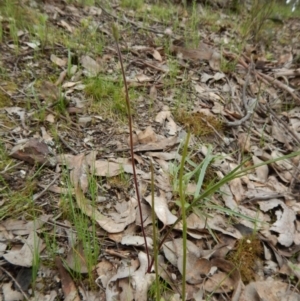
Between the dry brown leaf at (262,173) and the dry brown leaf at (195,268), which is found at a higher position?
the dry brown leaf at (262,173)

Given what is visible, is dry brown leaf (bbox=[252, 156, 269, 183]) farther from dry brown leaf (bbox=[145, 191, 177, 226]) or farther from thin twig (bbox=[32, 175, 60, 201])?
thin twig (bbox=[32, 175, 60, 201])

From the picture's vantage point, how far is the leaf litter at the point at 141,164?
1155 millimetres

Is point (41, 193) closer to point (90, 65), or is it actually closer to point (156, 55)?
point (90, 65)

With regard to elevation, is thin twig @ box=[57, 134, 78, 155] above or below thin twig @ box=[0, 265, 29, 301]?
above

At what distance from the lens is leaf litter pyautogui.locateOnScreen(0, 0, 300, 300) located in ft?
3.79

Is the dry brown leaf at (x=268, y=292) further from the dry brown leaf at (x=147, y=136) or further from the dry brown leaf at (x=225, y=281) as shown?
the dry brown leaf at (x=147, y=136)

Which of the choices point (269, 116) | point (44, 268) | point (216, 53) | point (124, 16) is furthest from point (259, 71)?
point (44, 268)

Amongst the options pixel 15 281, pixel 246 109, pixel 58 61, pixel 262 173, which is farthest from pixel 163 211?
pixel 58 61

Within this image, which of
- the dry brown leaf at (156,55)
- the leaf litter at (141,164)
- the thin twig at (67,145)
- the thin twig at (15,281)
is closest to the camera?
the thin twig at (15,281)

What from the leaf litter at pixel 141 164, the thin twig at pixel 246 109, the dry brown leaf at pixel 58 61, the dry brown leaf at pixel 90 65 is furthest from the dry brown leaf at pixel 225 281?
the dry brown leaf at pixel 58 61

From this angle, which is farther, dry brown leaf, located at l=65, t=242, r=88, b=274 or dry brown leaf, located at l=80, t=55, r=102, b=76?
dry brown leaf, located at l=80, t=55, r=102, b=76

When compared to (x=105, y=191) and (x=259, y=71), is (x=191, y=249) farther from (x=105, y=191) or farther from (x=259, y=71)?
(x=259, y=71)

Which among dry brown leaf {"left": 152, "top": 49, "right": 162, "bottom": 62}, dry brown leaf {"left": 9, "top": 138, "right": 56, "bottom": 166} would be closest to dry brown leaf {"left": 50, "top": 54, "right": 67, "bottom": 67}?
dry brown leaf {"left": 152, "top": 49, "right": 162, "bottom": 62}

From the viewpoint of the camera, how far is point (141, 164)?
159 cm
